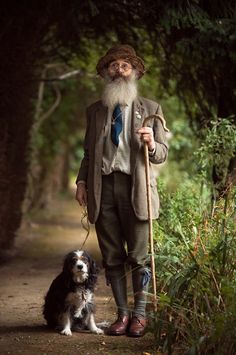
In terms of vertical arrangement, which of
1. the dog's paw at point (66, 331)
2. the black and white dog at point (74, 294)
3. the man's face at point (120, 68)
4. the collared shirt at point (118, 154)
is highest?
the man's face at point (120, 68)

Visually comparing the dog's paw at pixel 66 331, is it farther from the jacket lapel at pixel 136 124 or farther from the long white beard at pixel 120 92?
the long white beard at pixel 120 92

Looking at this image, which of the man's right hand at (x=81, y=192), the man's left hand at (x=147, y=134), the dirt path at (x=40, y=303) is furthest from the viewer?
the man's right hand at (x=81, y=192)

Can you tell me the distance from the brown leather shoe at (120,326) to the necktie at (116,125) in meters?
1.44

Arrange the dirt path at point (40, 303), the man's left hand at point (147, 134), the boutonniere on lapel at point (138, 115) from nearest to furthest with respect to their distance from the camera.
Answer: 1. the dirt path at point (40, 303)
2. the man's left hand at point (147, 134)
3. the boutonniere on lapel at point (138, 115)

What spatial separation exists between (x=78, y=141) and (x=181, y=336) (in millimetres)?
26023

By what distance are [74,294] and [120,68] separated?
1.90m

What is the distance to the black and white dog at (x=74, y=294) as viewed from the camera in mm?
6367

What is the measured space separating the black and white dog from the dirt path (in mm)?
124

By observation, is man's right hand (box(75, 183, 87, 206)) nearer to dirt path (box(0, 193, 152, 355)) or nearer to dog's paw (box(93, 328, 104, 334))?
dirt path (box(0, 193, 152, 355))

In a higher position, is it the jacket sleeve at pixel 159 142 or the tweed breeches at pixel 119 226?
the jacket sleeve at pixel 159 142

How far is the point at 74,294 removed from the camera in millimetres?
6391

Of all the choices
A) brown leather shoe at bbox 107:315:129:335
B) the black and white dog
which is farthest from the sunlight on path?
brown leather shoe at bbox 107:315:129:335

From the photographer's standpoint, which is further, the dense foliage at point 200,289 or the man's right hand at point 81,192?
the man's right hand at point 81,192

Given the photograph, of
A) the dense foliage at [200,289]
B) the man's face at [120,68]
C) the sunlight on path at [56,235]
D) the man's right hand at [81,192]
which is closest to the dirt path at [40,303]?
the sunlight on path at [56,235]
